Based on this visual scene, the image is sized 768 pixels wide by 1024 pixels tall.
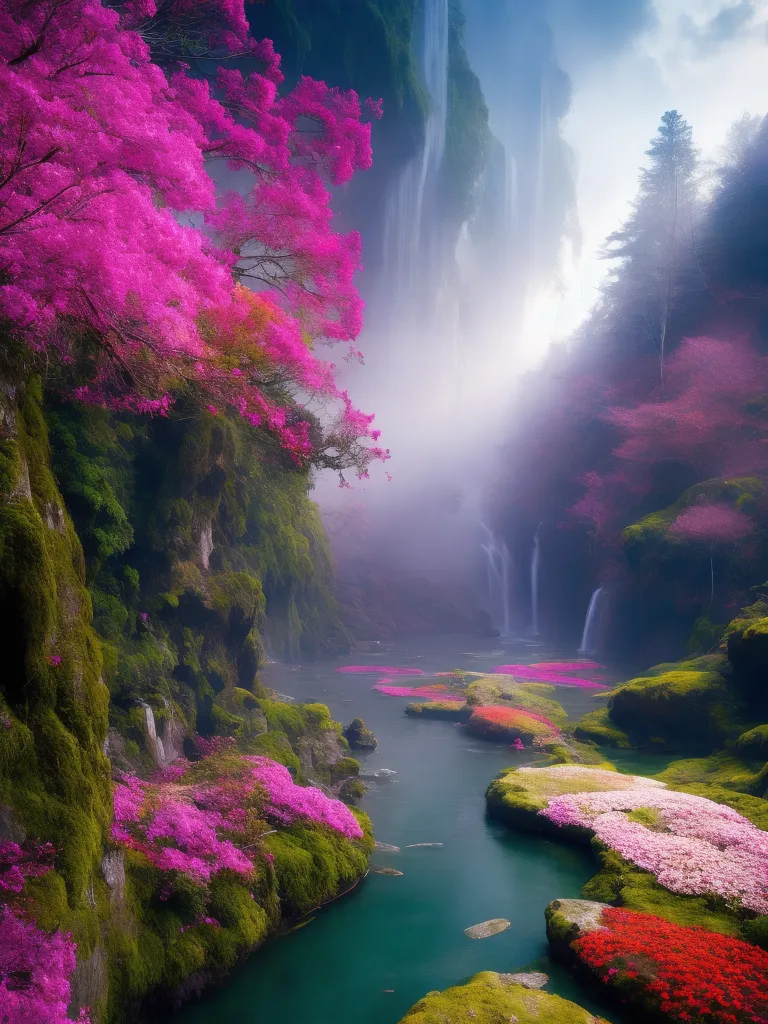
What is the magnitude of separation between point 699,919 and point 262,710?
9.15 m

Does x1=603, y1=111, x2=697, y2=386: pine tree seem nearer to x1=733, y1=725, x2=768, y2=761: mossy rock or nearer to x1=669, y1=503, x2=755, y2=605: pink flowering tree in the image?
x1=669, y1=503, x2=755, y2=605: pink flowering tree

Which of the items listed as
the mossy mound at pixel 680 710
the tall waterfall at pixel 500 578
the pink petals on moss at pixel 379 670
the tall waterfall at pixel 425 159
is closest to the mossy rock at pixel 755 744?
the mossy mound at pixel 680 710

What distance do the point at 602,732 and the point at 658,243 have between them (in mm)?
33585

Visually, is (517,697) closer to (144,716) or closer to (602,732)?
(602,732)

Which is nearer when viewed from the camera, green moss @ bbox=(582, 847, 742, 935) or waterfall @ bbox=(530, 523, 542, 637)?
green moss @ bbox=(582, 847, 742, 935)

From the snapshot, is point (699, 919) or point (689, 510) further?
point (689, 510)

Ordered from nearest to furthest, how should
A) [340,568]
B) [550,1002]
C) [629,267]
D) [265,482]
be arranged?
[550,1002]
[265,482]
[629,267]
[340,568]

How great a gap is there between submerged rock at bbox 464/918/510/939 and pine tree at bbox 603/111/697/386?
31308 mm

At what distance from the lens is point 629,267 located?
41.0m

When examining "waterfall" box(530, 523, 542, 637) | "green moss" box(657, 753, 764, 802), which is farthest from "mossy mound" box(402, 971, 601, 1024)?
"waterfall" box(530, 523, 542, 637)

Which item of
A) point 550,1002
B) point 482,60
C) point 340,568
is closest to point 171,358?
point 550,1002

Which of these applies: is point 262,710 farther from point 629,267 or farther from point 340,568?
point 629,267

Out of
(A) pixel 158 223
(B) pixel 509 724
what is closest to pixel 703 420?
(B) pixel 509 724

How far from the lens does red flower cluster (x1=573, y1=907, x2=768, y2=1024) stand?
5879 mm
